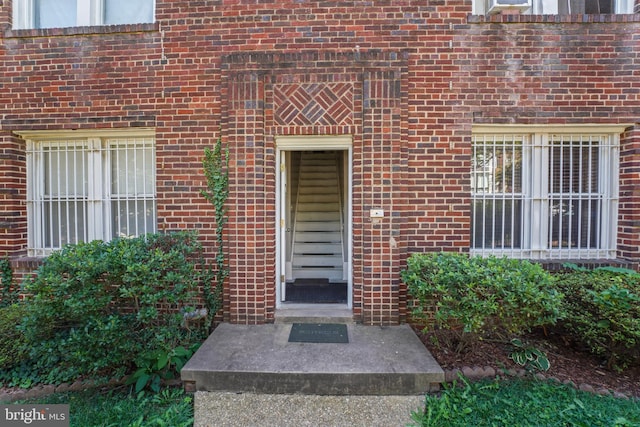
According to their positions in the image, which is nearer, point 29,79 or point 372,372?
point 372,372

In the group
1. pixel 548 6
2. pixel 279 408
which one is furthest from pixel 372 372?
pixel 548 6

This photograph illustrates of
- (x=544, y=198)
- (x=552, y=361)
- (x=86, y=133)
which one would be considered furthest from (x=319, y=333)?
(x=86, y=133)

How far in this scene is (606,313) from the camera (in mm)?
3320

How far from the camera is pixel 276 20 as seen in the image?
411cm

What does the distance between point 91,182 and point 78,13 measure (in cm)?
232

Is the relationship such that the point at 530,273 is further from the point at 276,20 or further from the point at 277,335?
the point at 276,20

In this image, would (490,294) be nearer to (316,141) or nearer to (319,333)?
(319,333)

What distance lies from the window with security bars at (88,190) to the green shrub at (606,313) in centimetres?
528

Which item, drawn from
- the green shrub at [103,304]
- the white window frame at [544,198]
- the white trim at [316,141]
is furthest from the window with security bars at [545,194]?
the green shrub at [103,304]

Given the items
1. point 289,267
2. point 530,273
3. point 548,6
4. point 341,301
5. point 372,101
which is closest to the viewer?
point 530,273

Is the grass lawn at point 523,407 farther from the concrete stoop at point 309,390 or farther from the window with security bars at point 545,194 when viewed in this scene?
Answer: the window with security bars at point 545,194

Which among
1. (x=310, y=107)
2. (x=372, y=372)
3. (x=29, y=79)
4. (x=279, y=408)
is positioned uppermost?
(x=29, y=79)

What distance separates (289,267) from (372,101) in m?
3.31

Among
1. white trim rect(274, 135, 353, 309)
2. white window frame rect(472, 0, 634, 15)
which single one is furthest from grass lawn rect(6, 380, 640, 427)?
white window frame rect(472, 0, 634, 15)
